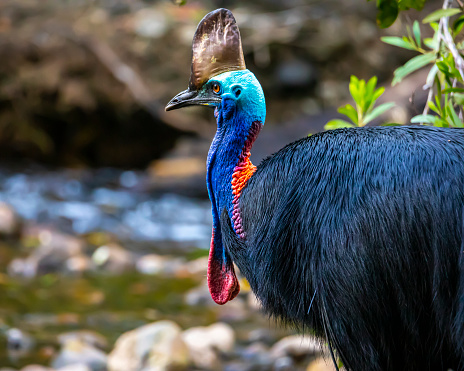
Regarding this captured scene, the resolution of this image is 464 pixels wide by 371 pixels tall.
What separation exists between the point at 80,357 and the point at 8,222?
106 inches

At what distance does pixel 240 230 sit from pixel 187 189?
6137 millimetres

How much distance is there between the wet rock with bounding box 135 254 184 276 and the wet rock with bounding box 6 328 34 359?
1596mm

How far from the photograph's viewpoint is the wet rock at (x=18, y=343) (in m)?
4.16

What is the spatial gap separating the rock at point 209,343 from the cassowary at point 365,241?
6.89ft

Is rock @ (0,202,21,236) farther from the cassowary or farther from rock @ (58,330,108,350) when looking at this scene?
the cassowary

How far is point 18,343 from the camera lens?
4234 millimetres

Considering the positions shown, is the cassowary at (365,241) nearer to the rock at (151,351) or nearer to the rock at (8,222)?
the rock at (151,351)

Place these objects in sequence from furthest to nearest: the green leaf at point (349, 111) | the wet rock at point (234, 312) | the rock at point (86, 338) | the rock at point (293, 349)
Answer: the wet rock at point (234, 312)
the rock at point (86, 338)
the rock at point (293, 349)
the green leaf at point (349, 111)

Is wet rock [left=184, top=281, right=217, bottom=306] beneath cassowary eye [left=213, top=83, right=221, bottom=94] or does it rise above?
above

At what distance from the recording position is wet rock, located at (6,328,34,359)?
4.16 m

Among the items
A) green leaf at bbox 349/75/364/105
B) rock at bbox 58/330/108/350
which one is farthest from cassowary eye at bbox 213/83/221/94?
rock at bbox 58/330/108/350

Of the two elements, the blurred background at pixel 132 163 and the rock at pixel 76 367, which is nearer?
the rock at pixel 76 367

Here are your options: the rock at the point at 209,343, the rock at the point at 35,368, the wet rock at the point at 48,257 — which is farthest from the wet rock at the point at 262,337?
the wet rock at the point at 48,257

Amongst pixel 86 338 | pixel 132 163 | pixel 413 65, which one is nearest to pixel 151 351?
pixel 86 338
